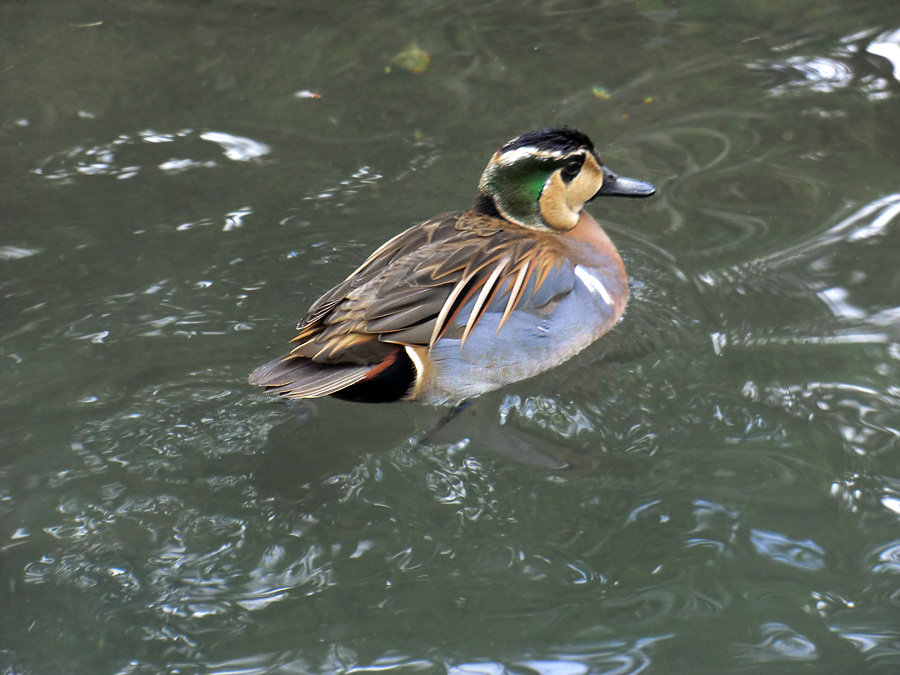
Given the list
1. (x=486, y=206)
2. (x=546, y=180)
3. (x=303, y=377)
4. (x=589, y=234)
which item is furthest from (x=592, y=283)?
(x=303, y=377)

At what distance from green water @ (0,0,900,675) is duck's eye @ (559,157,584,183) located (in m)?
0.71

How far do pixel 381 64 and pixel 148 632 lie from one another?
4429 millimetres

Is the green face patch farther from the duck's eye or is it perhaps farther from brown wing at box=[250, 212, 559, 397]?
brown wing at box=[250, 212, 559, 397]

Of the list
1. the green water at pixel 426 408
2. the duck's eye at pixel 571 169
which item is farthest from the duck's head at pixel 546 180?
the green water at pixel 426 408

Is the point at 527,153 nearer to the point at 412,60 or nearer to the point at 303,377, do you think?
the point at 303,377

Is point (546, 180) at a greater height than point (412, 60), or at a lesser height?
lesser

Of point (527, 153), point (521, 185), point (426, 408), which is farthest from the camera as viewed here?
point (521, 185)

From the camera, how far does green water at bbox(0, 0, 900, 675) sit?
11.9 ft

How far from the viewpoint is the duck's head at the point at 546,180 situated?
4.91 m

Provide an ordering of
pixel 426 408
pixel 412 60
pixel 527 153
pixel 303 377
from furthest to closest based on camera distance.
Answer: pixel 412 60
pixel 527 153
pixel 426 408
pixel 303 377

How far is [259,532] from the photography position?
156 inches

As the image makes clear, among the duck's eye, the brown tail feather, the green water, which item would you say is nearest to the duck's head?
the duck's eye

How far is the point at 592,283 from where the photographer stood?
4914mm

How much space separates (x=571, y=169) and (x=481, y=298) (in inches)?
38.6
